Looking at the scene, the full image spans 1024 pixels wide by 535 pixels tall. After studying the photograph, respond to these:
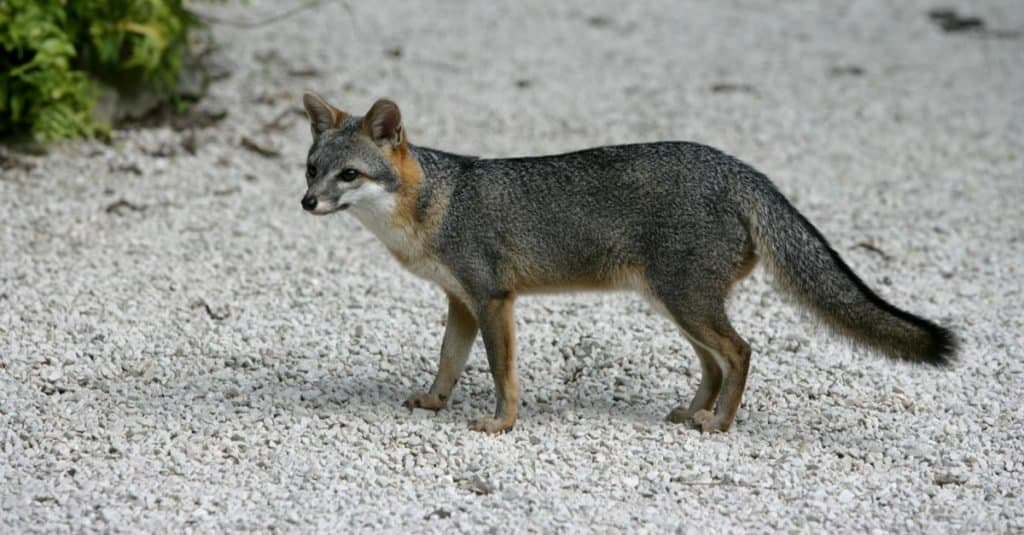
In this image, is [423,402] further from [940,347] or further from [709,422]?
[940,347]

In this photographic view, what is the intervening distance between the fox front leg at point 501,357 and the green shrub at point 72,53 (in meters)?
4.37

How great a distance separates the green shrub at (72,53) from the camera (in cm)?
819

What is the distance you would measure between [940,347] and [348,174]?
249cm

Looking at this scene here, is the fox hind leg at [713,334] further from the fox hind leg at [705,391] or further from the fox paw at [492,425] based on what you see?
the fox paw at [492,425]

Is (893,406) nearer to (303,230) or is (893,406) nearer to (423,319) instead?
(423,319)

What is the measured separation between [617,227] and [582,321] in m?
1.47

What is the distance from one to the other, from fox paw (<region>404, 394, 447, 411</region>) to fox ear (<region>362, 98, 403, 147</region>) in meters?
1.18

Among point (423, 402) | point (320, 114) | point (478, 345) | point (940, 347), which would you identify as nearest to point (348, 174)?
point (320, 114)

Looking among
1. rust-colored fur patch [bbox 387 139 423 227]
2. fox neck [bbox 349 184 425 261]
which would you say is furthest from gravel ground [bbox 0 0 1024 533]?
rust-colored fur patch [bbox 387 139 423 227]

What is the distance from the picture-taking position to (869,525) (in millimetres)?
4629

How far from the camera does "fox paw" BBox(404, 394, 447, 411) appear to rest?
5691 millimetres

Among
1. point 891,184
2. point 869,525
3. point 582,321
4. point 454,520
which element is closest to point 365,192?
point 454,520

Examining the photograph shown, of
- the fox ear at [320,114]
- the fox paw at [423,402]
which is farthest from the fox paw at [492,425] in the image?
the fox ear at [320,114]

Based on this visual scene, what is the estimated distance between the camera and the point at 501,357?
537 cm
